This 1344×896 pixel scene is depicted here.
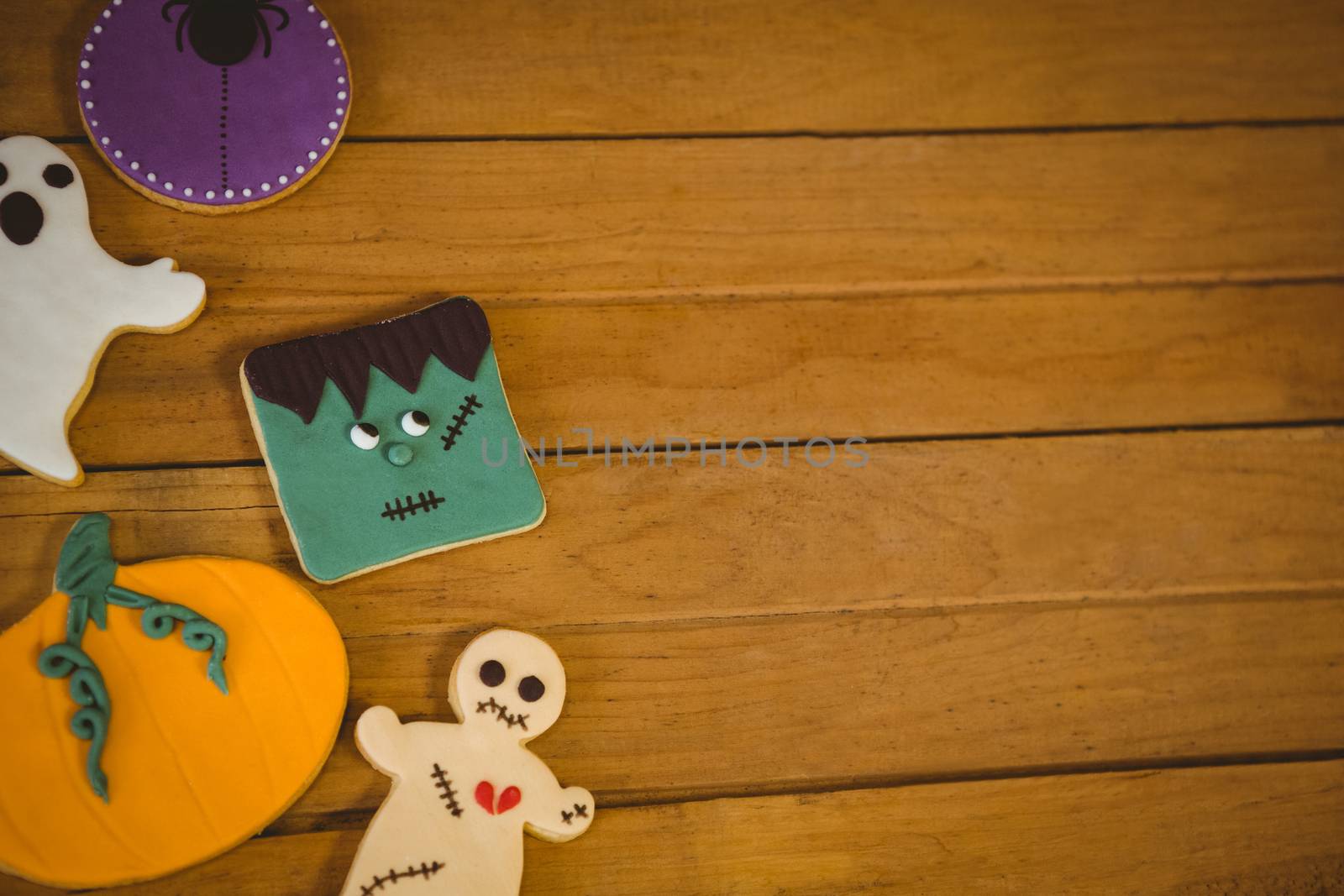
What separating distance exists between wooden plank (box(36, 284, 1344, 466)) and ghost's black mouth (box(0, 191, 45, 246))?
0.37 ft

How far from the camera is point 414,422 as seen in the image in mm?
789

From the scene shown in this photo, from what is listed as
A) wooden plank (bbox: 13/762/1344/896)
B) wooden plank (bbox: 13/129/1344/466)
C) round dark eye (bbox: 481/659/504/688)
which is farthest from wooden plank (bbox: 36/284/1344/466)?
wooden plank (bbox: 13/762/1344/896)

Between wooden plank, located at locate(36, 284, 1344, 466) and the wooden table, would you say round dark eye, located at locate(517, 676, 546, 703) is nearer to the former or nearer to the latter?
the wooden table

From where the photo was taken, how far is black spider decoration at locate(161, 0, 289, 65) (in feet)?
2.72

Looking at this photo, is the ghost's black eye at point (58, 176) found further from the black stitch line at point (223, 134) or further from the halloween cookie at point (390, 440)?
the halloween cookie at point (390, 440)

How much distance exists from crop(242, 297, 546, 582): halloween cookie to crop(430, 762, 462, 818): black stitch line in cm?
18

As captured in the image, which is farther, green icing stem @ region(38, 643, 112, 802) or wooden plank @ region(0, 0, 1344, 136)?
wooden plank @ region(0, 0, 1344, 136)

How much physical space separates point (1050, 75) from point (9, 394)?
1018 mm

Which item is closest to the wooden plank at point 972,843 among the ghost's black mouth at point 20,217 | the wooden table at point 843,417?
the wooden table at point 843,417

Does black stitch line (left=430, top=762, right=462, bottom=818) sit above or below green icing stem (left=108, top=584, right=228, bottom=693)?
below

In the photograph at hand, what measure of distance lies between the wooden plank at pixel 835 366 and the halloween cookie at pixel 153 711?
0.12 m

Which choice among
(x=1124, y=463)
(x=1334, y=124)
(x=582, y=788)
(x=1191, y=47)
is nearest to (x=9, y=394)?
(x=582, y=788)

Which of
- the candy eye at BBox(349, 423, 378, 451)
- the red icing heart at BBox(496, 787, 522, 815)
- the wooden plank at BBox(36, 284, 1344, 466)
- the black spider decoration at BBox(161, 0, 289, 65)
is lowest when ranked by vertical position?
the red icing heart at BBox(496, 787, 522, 815)

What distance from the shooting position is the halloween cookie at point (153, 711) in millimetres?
726
